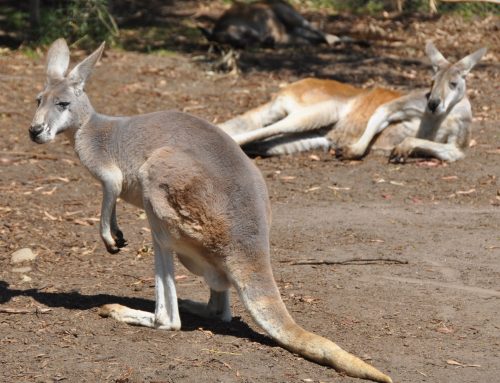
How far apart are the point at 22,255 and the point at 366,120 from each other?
14.4 ft

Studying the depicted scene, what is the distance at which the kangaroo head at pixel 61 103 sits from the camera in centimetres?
532

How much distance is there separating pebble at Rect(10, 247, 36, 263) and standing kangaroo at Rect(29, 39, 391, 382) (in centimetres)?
133

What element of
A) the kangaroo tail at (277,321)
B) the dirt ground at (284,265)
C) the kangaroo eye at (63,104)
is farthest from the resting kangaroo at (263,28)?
the kangaroo tail at (277,321)

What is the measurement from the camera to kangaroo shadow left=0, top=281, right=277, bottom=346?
16.7ft

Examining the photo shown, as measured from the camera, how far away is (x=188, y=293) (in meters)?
5.86

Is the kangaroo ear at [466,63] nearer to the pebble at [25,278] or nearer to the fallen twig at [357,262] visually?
the fallen twig at [357,262]

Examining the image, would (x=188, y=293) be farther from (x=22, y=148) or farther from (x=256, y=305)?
(x=22, y=148)

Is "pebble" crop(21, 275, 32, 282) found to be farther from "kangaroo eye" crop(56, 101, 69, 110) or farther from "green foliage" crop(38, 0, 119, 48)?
"green foliage" crop(38, 0, 119, 48)

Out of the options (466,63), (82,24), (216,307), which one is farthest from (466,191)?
(82,24)

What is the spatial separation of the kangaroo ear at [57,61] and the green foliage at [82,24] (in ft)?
22.3

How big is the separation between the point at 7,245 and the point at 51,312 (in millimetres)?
1524

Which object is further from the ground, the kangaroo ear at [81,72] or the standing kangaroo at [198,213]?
the kangaroo ear at [81,72]

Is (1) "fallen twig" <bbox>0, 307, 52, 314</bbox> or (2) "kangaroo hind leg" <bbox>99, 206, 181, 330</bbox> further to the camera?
(1) "fallen twig" <bbox>0, 307, 52, 314</bbox>

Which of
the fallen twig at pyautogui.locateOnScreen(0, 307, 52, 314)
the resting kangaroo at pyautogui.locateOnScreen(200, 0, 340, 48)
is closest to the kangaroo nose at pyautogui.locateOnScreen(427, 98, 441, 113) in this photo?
the fallen twig at pyautogui.locateOnScreen(0, 307, 52, 314)
